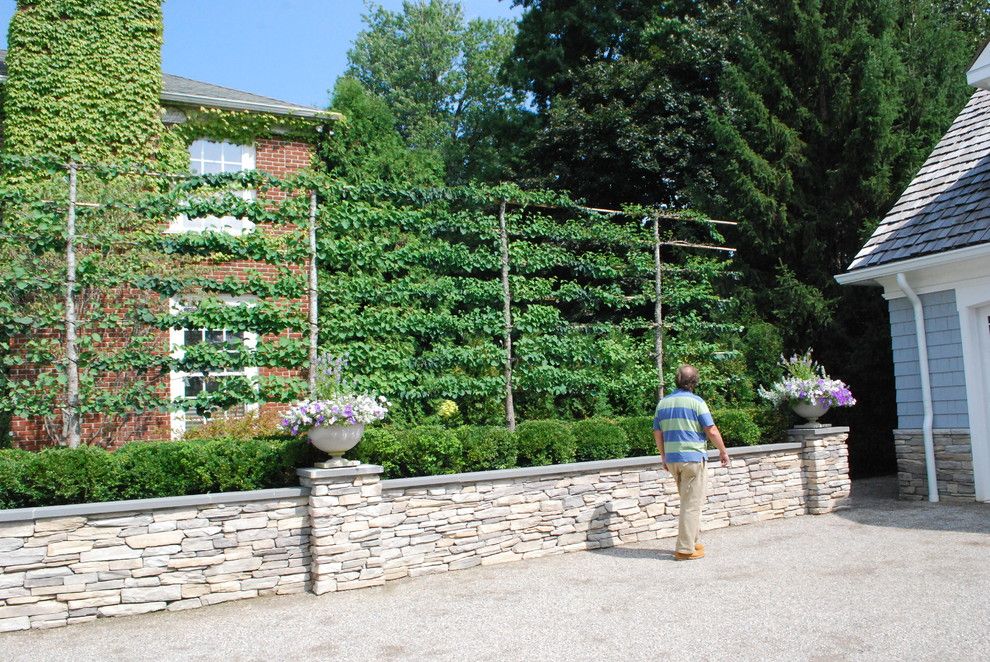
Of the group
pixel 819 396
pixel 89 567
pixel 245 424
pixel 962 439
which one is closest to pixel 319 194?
pixel 245 424

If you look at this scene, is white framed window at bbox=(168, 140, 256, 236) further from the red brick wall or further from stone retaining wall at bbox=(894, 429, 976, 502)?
stone retaining wall at bbox=(894, 429, 976, 502)

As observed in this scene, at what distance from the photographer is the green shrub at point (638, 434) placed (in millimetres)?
9477

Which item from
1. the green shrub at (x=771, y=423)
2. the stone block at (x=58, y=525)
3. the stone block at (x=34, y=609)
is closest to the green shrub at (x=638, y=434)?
the green shrub at (x=771, y=423)

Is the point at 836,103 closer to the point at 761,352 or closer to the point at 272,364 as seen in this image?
the point at 761,352

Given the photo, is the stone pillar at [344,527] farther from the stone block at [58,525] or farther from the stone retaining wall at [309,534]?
the stone block at [58,525]

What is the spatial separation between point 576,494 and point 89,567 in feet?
14.8

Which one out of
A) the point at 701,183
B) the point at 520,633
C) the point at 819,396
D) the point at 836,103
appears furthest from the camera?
the point at 701,183

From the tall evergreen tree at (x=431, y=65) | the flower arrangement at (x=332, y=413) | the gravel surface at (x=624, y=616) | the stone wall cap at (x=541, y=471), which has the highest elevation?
the tall evergreen tree at (x=431, y=65)

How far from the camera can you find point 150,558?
6.41m

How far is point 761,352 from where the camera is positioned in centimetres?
1270

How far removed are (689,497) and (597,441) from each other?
4.95 ft

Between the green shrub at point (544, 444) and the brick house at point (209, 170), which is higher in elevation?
the brick house at point (209, 170)

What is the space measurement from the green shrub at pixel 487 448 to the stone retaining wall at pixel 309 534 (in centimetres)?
25

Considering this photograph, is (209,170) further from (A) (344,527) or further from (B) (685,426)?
(B) (685,426)
